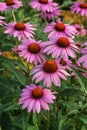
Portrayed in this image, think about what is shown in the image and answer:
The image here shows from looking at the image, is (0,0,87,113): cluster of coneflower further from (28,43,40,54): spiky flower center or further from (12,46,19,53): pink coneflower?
(12,46,19,53): pink coneflower

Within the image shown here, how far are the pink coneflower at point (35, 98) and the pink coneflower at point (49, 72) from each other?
7 centimetres

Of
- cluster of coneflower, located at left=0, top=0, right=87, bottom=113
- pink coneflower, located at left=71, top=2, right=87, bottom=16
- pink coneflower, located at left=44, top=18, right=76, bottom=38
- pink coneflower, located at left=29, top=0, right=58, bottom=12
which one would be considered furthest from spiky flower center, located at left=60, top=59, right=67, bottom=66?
pink coneflower, located at left=71, top=2, right=87, bottom=16

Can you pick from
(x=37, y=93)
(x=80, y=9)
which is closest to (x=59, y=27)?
(x=37, y=93)

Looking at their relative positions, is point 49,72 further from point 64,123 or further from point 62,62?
point 64,123

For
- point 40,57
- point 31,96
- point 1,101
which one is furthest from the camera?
point 1,101

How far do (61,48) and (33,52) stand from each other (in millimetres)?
163

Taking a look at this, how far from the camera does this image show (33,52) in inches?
89.2

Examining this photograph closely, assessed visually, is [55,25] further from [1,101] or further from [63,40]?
[1,101]

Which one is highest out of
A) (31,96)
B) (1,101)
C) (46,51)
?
(46,51)

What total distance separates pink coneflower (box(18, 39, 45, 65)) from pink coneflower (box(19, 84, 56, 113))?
17 cm

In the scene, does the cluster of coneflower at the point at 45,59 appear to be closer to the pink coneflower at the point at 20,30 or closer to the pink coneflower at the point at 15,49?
the pink coneflower at the point at 20,30

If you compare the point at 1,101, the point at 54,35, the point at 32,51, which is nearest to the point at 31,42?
the point at 32,51

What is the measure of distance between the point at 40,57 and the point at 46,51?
74 mm

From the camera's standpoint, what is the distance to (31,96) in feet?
6.84
